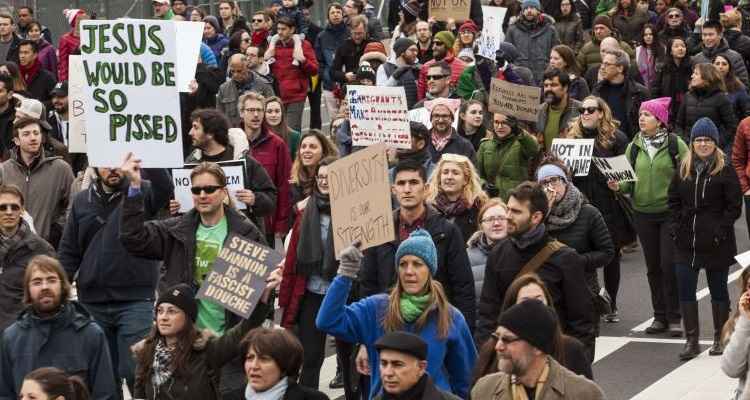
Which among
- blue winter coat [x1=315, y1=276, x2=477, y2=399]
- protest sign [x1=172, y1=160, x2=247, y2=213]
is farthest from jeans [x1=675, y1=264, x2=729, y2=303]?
blue winter coat [x1=315, y1=276, x2=477, y2=399]

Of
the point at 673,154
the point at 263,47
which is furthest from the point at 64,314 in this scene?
the point at 263,47

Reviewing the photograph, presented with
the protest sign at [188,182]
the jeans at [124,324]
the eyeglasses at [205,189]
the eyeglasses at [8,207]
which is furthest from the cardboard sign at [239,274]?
the protest sign at [188,182]

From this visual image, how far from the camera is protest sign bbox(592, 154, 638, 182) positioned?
14.4m

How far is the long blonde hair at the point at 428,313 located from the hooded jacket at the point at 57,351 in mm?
1632

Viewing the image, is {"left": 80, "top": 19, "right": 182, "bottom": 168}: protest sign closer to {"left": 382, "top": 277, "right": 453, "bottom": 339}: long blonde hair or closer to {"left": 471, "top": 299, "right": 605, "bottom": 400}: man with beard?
{"left": 382, "top": 277, "right": 453, "bottom": 339}: long blonde hair

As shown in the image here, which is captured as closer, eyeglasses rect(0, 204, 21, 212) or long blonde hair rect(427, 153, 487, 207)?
eyeglasses rect(0, 204, 21, 212)

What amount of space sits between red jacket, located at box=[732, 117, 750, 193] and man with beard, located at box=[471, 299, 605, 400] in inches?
354

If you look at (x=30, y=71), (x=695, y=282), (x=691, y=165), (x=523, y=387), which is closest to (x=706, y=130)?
(x=691, y=165)

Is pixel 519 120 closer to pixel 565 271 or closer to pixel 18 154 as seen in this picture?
pixel 18 154

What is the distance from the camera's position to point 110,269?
11.1 metres

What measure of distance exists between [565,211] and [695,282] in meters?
2.16

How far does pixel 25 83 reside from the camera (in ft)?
67.6

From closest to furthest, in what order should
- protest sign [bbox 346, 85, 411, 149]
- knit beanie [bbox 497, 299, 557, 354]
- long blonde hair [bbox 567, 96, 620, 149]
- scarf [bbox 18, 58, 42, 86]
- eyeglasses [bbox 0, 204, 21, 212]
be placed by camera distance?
knit beanie [bbox 497, 299, 557, 354], eyeglasses [bbox 0, 204, 21, 212], protest sign [bbox 346, 85, 411, 149], long blonde hair [bbox 567, 96, 620, 149], scarf [bbox 18, 58, 42, 86]

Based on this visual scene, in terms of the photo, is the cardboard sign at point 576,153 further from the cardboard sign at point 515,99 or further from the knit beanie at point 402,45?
the knit beanie at point 402,45
